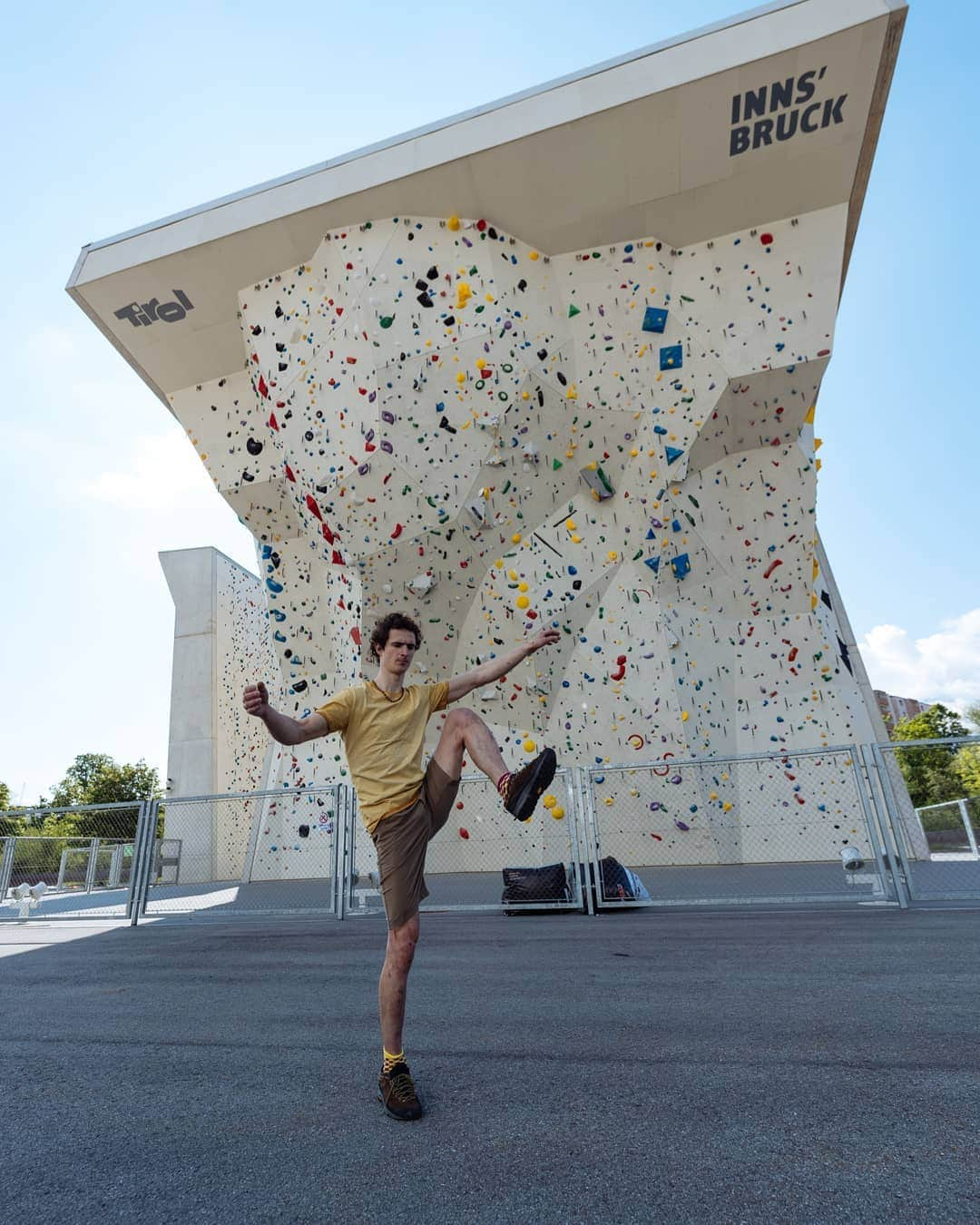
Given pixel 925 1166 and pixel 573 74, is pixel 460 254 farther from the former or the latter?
pixel 925 1166

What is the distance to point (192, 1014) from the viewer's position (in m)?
3.43

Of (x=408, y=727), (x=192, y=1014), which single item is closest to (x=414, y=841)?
(x=408, y=727)

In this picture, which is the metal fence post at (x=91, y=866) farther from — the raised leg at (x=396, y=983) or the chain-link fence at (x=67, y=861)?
the raised leg at (x=396, y=983)

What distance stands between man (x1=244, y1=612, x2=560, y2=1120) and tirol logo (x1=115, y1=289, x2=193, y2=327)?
11474 mm

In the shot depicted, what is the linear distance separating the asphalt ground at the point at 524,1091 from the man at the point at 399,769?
1.15ft

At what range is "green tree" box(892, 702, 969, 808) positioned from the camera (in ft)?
100.0

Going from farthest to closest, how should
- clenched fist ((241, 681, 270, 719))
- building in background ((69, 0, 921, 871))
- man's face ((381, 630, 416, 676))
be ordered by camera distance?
building in background ((69, 0, 921, 871)) → man's face ((381, 630, 416, 676)) → clenched fist ((241, 681, 270, 719))

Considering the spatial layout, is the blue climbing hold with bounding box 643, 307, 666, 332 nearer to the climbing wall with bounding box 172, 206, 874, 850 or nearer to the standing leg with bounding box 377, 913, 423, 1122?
the climbing wall with bounding box 172, 206, 874, 850

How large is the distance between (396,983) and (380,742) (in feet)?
2.67

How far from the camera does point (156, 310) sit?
1182 centimetres

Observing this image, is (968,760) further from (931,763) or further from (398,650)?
(931,763)

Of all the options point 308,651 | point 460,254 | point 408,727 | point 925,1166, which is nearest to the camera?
point 925,1166

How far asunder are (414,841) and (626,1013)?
1428 millimetres

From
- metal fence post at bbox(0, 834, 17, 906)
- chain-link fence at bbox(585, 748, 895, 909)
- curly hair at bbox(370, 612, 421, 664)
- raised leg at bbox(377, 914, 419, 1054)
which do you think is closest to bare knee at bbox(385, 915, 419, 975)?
raised leg at bbox(377, 914, 419, 1054)
